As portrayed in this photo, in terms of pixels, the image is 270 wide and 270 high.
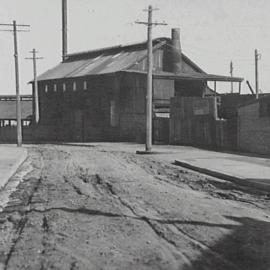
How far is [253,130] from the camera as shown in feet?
92.7

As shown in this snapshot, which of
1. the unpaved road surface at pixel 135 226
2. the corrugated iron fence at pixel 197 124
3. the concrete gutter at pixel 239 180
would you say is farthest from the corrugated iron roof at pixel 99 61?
the unpaved road surface at pixel 135 226

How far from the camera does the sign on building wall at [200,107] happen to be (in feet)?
116

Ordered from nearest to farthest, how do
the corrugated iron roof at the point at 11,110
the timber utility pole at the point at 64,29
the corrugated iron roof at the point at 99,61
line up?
1. the corrugated iron roof at the point at 99,61
2. the timber utility pole at the point at 64,29
3. the corrugated iron roof at the point at 11,110

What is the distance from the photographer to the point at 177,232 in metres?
7.59

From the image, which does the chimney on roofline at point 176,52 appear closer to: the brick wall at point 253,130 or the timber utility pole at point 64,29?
the timber utility pole at point 64,29

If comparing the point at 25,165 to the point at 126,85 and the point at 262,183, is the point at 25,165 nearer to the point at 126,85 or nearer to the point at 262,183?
the point at 262,183

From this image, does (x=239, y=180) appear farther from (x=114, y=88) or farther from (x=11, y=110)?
(x=11, y=110)

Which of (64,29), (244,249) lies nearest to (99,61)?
(64,29)

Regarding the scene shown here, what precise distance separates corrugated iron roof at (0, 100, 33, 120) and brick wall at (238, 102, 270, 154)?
143ft

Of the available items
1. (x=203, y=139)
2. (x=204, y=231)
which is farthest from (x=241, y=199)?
(x=203, y=139)

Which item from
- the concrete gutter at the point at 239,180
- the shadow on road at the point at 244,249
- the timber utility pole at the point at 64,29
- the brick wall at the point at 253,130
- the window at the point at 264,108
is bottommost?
the concrete gutter at the point at 239,180

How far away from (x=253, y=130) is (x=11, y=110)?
47.7m

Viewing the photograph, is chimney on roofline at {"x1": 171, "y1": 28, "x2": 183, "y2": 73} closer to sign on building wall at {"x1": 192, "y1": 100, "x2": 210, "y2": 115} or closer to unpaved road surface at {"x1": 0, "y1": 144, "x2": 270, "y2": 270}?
sign on building wall at {"x1": 192, "y1": 100, "x2": 210, "y2": 115}

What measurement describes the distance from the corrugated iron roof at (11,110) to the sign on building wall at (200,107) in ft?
121
